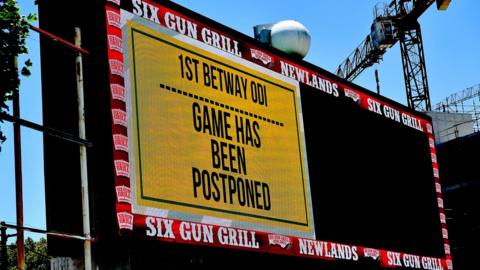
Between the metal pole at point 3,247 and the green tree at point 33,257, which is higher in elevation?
the green tree at point 33,257

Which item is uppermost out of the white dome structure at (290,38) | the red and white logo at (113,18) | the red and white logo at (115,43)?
the white dome structure at (290,38)

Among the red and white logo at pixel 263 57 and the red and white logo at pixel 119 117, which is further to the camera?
the red and white logo at pixel 263 57

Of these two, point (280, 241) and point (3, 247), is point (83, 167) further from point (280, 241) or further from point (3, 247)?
point (280, 241)

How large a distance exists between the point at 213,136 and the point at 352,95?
5.02m

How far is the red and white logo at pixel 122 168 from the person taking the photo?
10.4 metres

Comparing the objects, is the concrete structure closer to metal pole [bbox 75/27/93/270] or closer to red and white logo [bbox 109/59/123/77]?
red and white logo [bbox 109/59/123/77]

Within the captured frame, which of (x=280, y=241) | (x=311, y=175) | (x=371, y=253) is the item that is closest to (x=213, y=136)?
(x=280, y=241)

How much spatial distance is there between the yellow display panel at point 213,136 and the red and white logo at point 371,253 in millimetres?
1876

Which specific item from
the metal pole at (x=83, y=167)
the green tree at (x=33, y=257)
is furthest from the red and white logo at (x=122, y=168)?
the green tree at (x=33, y=257)

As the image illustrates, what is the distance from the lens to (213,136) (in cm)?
1223

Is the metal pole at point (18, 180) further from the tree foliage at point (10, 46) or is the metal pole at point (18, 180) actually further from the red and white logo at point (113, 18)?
the red and white logo at point (113, 18)

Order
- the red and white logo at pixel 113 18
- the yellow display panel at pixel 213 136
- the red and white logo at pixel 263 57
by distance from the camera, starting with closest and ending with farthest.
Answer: the red and white logo at pixel 113 18
the yellow display panel at pixel 213 136
the red and white logo at pixel 263 57

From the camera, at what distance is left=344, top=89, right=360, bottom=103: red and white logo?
53.2 ft

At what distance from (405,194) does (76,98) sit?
8.73 meters
